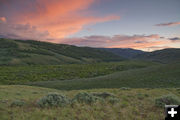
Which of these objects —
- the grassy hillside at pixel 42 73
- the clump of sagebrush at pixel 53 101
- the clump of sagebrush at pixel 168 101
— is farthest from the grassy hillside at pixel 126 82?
the clump of sagebrush at pixel 53 101

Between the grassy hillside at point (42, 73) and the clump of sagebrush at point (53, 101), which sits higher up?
the clump of sagebrush at point (53, 101)

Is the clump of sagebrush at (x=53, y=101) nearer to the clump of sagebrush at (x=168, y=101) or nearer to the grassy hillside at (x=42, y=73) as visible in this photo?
the clump of sagebrush at (x=168, y=101)

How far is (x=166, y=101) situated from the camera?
382 inches

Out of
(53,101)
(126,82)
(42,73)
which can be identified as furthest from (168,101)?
(42,73)

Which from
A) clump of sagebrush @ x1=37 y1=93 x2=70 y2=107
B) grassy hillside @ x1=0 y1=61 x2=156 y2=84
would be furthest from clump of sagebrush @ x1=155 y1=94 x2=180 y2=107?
grassy hillside @ x1=0 y1=61 x2=156 y2=84

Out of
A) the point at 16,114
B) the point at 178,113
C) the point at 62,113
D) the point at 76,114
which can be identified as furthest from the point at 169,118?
the point at 16,114

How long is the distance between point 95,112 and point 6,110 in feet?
18.4

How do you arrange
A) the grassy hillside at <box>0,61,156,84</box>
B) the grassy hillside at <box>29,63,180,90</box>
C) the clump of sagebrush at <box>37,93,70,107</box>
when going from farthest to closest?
the grassy hillside at <box>0,61,156,84</box>
the grassy hillside at <box>29,63,180,90</box>
the clump of sagebrush at <box>37,93,70,107</box>

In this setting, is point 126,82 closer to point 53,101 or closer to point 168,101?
point 168,101

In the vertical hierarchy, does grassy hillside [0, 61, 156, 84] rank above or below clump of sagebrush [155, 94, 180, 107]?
below

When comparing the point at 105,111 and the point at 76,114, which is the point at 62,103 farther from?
the point at 105,111

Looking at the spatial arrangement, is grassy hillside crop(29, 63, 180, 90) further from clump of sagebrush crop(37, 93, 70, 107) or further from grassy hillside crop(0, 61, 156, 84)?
clump of sagebrush crop(37, 93, 70, 107)

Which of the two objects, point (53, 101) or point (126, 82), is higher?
point (53, 101)

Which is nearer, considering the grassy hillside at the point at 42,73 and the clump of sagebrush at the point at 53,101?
the clump of sagebrush at the point at 53,101
